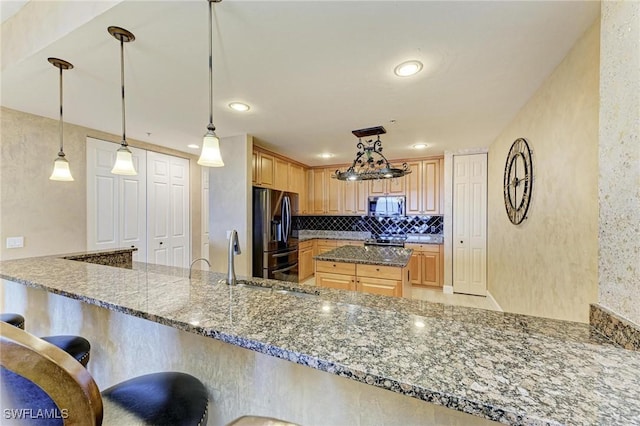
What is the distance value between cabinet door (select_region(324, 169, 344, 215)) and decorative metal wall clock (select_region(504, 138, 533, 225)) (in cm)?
298

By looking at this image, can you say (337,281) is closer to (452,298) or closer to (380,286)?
(380,286)

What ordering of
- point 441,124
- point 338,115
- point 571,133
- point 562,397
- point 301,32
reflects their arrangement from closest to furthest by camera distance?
point 562,397 → point 301,32 → point 571,133 → point 338,115 → point 441,124

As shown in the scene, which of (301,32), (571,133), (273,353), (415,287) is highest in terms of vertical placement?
(301,32)

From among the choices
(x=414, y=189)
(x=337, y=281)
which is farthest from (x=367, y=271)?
(x=414, y=189)

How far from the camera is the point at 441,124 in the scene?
2990 millimetres

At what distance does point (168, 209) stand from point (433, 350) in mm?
4493

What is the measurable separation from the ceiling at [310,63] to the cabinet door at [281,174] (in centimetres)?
128

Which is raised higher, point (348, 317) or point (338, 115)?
point (338, 115)

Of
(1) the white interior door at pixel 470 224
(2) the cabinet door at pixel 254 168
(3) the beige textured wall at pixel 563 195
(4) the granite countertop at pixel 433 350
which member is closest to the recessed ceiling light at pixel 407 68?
(3) the beige textured wall at pixel 563 195

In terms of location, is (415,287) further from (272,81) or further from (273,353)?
(273,353)

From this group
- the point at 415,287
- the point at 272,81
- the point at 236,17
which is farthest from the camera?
the point at 415,287

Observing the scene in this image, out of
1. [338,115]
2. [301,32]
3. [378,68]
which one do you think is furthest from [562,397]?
[338,115]

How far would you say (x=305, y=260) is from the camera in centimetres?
498

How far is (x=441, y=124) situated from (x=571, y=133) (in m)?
1.48
